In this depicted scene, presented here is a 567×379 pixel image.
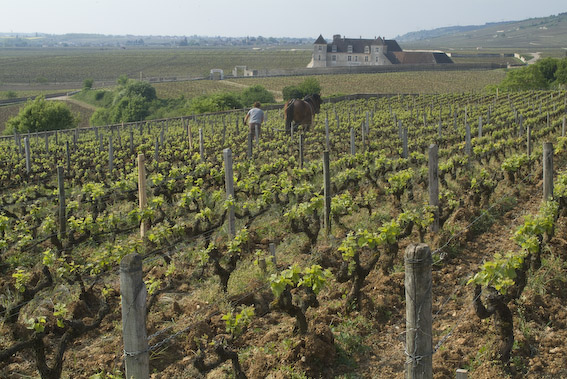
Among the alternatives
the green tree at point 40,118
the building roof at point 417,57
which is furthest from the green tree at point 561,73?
the green tree at point 40,118

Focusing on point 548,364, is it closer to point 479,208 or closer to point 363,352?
point 363,352

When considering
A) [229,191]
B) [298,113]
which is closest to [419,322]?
[229,191]

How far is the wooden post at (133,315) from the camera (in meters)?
3.95

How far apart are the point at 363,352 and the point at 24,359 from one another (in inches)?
123

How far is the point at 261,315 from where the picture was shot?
660 centimetres

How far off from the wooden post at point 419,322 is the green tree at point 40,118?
4784 cm

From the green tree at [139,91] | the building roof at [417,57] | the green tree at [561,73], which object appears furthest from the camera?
the building roof at [417,57]

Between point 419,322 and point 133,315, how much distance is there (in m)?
1.78

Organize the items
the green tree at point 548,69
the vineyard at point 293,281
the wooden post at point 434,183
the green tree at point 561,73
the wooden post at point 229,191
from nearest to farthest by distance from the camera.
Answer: the vineyard at point 293,281
the wooden post at point 434,183
the wooden post at point 229,191
the green tree at point 561,73
the green tree at point 548,69

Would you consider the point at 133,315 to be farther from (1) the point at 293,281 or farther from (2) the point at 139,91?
(2) the point at 139,91

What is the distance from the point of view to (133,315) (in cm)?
399

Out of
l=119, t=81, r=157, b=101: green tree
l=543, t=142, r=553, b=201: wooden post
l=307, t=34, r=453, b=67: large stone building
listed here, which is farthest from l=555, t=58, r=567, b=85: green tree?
l=543, t=142, r=553, b=201: wooden post

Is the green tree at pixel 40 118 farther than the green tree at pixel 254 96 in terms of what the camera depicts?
No

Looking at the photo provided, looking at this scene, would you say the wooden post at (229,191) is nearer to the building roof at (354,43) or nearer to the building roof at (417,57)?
the building roof at (417,57)
